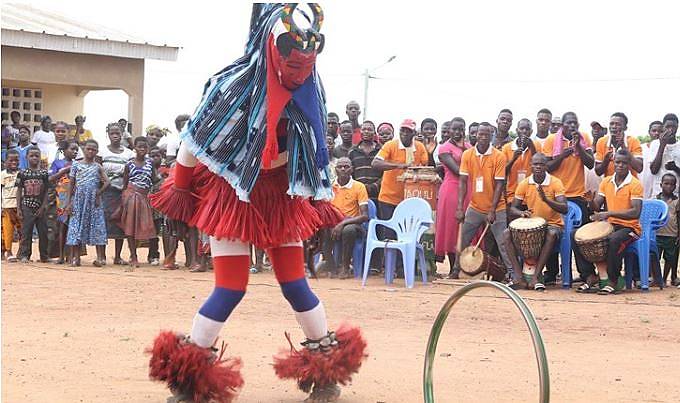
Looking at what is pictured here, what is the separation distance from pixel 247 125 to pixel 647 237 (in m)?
7.15

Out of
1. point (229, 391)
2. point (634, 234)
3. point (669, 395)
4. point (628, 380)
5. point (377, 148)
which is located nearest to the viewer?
point (229, 391)

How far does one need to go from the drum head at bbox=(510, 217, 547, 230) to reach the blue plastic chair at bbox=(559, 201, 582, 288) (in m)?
0.45

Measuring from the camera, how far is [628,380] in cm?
627

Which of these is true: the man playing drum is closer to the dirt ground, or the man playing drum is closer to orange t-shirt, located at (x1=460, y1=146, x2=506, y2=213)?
orange t-shirt, located at (x1=460, y1=146, x2=506, y2=213)

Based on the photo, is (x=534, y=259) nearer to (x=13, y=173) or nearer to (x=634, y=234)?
(x=634, y=234)

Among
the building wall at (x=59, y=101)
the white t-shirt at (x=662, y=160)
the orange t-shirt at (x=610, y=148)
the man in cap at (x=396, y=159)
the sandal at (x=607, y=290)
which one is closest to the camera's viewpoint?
the sandal at (x=607, y=290)

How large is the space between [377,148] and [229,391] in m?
7.90

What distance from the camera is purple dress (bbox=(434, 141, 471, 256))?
39.9 feet

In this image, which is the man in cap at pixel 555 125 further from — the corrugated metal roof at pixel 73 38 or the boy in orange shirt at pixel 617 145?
the corrugated metal roof at pixel 73 38

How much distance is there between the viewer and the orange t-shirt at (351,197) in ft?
40.4

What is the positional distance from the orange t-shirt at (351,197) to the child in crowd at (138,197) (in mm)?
2593

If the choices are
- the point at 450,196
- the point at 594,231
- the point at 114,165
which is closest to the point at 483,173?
the point at 450,196

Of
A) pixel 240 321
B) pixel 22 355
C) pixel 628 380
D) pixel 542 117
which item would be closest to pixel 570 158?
pixel 542 117

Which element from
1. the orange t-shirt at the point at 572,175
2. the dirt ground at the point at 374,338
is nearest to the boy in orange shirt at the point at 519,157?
the orange t-shirt at the point at 572,175
